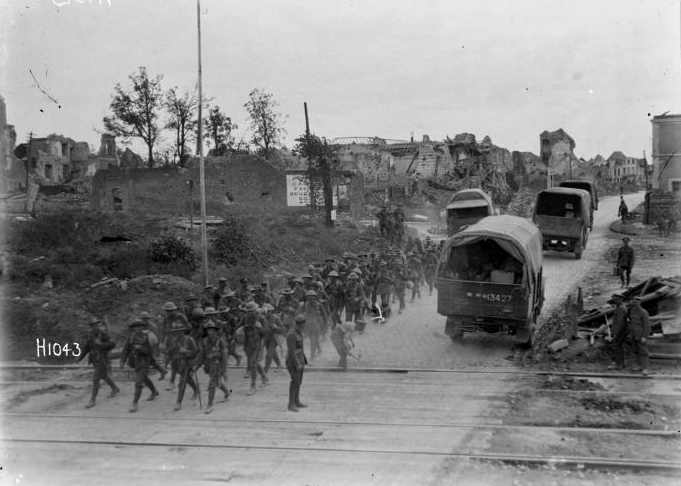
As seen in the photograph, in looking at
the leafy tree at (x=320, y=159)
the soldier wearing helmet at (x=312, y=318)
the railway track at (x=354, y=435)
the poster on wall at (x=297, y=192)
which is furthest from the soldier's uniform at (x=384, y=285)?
the poster on wall at (x=297, y=192)

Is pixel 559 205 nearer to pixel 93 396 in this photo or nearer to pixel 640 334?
pixel 640 334

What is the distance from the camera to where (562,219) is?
2553 cm

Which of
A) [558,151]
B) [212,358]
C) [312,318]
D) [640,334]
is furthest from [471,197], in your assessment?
[558,151]

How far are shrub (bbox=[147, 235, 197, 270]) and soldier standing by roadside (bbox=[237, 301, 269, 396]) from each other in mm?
11222

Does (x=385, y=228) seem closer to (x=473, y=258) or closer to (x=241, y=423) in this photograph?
(x=473, y=258)

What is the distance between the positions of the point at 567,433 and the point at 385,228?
2067cm

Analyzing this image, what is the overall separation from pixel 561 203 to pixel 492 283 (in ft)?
46.2

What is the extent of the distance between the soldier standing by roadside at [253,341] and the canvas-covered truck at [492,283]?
162 inches

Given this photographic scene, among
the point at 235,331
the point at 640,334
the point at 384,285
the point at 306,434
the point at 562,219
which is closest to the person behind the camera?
the point at 306,434

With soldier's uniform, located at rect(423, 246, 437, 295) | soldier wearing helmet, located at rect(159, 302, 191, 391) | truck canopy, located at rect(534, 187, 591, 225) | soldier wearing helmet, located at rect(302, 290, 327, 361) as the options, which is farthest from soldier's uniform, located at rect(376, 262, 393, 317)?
truck canopy, located at rect(534, 187, 591, 225)

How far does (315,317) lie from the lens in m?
13.6

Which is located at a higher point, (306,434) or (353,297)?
(353,297)

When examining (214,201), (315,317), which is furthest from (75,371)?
(214,201)

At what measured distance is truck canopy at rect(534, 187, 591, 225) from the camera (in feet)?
85.0
